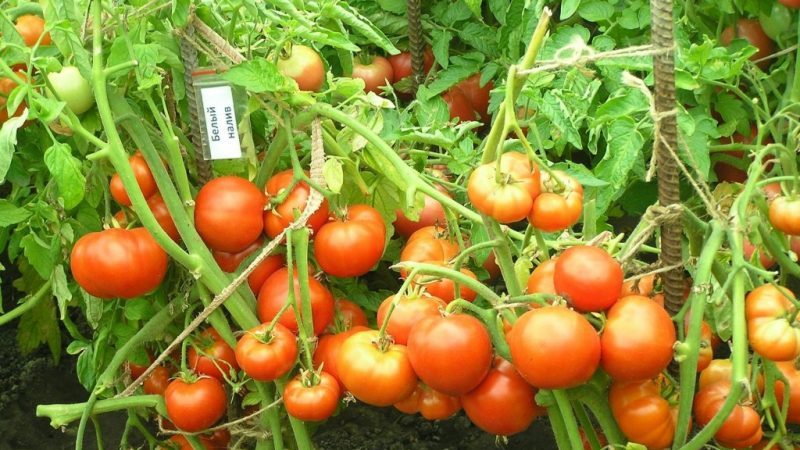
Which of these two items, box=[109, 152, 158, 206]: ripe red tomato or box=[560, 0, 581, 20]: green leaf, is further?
box=[560, 0, 581, 20]: green leaf

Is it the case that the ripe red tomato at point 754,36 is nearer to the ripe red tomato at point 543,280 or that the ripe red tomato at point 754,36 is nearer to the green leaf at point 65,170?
the ripe red tomato at point 543,280

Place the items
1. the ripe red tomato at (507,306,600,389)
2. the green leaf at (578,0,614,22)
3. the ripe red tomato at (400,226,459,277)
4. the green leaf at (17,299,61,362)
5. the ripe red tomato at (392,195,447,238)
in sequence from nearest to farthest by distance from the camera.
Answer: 1. the ripe red tomato at (507,306,600,389)
2. the ripe red tomato at (400,226,459,277)
3. the ripe red tomato at (392,195,447,238)
4. the green leaf at (578,0,614,22)
5. the green leaf at (17,299,61,362)

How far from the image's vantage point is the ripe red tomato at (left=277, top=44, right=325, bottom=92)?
1.57 m

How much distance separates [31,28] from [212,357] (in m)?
0.65

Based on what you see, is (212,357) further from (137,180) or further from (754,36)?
(754,36)

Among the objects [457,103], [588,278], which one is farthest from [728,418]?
[457,103]

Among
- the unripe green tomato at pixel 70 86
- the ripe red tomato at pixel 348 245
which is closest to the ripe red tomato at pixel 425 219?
the ripe red tomato at pixel 348 245

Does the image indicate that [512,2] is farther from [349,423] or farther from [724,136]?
[349,423]

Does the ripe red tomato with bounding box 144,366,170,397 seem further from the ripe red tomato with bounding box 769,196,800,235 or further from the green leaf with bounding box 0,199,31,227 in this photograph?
the ripe red tomato with bounding box 769,196,800,235

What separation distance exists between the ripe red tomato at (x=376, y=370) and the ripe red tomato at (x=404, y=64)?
1394 millimetres

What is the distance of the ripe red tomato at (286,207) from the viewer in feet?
4.88

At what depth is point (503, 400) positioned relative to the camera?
126cm

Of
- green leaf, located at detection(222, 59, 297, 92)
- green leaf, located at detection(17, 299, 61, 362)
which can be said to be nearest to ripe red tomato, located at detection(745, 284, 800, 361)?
green leaf, located at detection(222, 59, 297, 92)

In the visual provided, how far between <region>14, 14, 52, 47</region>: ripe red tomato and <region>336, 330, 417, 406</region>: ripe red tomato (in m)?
0.77
